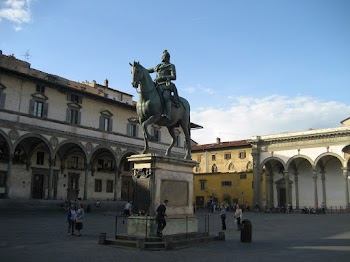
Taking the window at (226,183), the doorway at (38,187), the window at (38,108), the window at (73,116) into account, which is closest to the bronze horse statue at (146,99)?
the window at (38,108)

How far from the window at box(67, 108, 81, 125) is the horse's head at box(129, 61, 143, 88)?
938 inches

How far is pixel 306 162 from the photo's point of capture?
4672 centimetres

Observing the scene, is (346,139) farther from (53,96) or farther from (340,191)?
(53,96)

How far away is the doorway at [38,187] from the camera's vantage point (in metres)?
32.6

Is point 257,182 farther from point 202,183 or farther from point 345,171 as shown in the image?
point 345,171

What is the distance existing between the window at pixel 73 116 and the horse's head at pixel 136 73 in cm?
2382

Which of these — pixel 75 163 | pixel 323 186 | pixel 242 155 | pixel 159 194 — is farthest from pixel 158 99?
pixel 242 155

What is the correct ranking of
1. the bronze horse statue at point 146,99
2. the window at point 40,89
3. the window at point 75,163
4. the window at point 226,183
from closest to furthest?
the bronze horse statue at point 146,99 < the window at point 40,89 < the window at point 75,163 < the window at point 226,183

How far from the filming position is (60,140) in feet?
105

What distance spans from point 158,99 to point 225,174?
4284cm

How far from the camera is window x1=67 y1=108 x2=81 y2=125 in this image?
3362cm

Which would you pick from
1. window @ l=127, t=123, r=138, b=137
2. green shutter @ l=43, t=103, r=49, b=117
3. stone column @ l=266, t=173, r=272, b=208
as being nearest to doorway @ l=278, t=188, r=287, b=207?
stone column @ l=266, t=173, r=272, b=208

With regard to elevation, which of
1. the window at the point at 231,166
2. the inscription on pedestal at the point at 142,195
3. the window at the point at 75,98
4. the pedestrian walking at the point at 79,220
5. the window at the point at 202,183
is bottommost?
the pedestrian walking at the point at 79,220

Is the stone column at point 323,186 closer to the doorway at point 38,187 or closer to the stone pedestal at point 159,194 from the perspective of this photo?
the doorway at point 38,187
